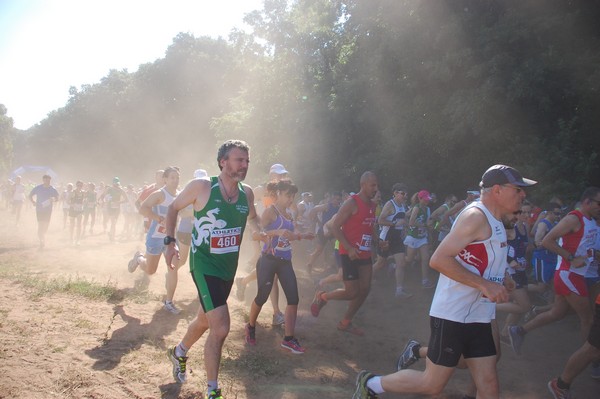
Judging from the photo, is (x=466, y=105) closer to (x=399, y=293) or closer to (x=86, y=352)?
(x=399, y=293)

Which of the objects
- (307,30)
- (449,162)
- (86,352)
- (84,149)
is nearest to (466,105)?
(449,162)

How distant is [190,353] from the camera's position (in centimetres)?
557

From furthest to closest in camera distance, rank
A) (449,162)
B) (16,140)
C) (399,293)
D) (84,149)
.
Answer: (16,140) → (84,149) → (449,162) → (399,293)

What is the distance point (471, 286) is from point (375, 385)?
4.48 ft

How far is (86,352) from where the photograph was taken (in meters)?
5.16

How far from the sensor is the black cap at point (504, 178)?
346cm

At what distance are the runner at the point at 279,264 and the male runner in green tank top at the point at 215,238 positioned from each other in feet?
4.85

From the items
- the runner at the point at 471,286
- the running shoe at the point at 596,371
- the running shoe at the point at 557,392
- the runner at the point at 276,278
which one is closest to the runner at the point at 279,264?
the runner at the point at 276,278

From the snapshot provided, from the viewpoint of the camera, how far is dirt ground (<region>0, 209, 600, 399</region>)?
456 cm

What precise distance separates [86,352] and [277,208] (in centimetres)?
289

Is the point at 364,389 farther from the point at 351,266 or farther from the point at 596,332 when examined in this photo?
the point at 351,266

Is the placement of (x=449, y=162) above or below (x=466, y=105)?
below

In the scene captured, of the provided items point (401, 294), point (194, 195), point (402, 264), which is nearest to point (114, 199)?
point (402, 264)

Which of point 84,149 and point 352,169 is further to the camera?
point 84,149
